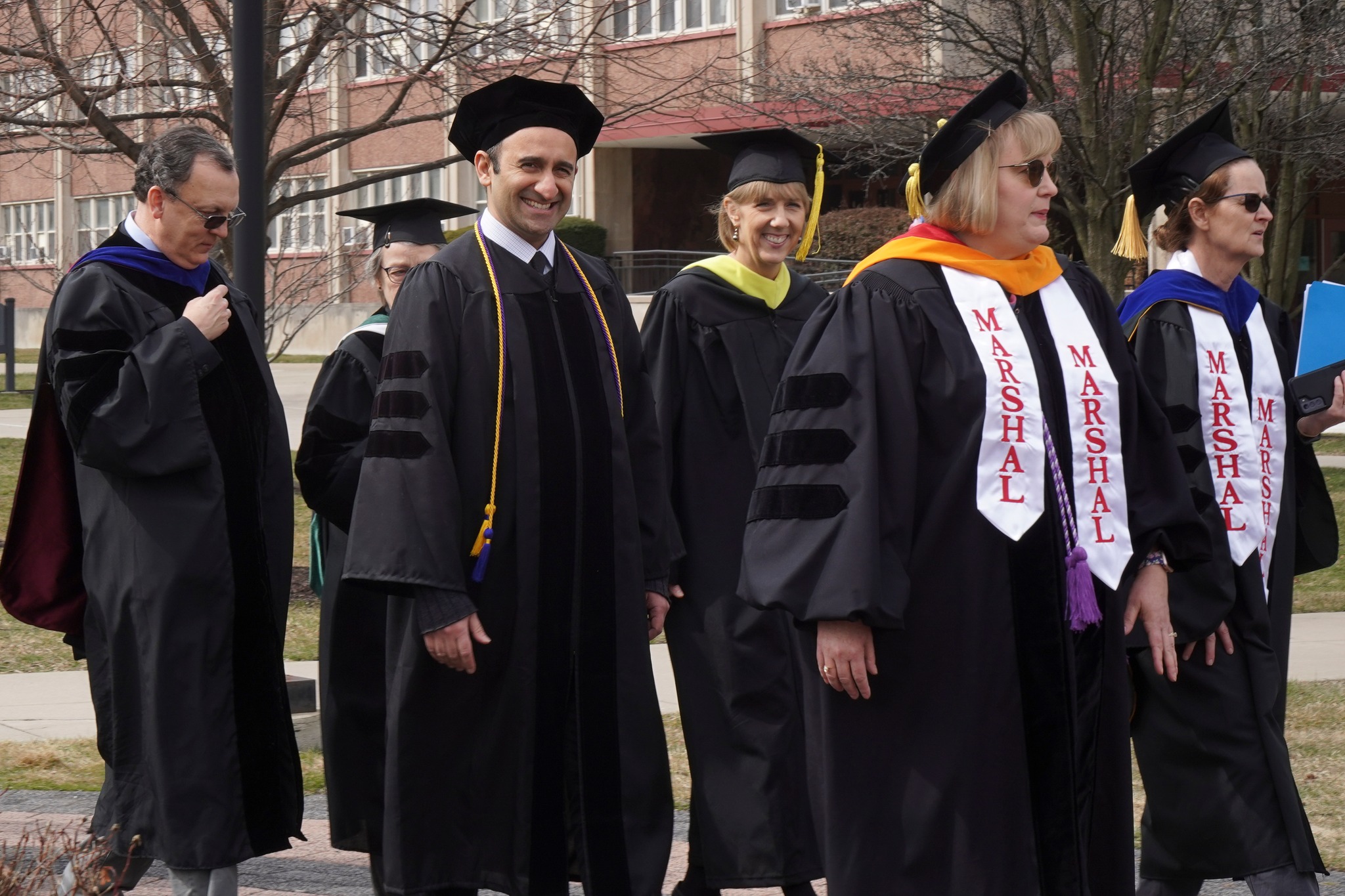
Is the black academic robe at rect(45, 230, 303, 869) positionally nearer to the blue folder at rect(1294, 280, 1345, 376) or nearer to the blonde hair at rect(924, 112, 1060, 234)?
the blonde hair at rect(924, 112, 1060, 234)

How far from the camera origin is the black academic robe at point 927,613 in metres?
3.50

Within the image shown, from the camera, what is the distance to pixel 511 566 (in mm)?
4102

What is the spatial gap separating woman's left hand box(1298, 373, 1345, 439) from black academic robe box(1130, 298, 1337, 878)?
0.04 metres

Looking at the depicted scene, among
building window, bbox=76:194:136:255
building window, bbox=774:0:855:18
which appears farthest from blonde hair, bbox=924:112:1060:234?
building window, bbox=76:194:136:255

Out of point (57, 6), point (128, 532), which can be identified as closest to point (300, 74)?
point (57, 6)

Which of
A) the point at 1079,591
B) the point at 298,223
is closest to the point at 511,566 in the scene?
the point at 1079,591

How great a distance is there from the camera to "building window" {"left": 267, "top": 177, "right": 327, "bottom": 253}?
12.2 metres

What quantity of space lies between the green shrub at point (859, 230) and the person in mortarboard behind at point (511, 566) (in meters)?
19.8

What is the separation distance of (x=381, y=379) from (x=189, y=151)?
866 mm

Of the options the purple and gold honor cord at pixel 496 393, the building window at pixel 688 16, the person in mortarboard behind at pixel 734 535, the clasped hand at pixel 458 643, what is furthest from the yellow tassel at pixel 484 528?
the building window at pixel 688 16

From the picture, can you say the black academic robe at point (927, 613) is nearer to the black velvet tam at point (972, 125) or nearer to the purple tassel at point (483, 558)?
the black velvet tam at point (972, 125)

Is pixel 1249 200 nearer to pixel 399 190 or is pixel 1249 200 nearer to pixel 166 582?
pixel 166 582

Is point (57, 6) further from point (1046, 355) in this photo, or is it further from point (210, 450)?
point (1046, 355)

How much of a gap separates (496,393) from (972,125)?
1242 millimetres
